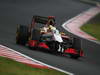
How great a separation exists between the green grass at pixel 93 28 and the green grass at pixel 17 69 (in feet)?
36.1

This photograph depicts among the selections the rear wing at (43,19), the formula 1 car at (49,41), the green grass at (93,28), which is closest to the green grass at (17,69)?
the formula 1 car at (49,41)

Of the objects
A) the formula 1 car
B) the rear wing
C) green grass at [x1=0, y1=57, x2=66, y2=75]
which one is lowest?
green grass at [x1=0, y1=57, x2=66, y2=75]

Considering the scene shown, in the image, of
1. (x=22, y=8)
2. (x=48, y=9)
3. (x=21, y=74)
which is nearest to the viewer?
(x=21, y=74)

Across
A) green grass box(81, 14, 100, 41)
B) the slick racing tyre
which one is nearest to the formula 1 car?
Answer: the slick racing tyre

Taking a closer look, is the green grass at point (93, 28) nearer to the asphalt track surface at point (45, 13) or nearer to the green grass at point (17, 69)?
the asphalt track surface at point (45, 13)

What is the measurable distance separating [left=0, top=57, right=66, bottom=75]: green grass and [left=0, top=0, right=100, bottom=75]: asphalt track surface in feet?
4.08

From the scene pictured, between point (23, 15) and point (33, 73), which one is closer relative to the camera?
point (33, 73)

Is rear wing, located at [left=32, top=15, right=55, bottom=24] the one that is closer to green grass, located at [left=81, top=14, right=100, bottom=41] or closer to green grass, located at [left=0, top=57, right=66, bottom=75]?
green grass, located at [left=0, top=57, right=66, bottom=75]

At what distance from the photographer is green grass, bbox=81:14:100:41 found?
23.1 metres

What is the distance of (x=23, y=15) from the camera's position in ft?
84.5

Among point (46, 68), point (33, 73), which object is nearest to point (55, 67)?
point (46, 68)

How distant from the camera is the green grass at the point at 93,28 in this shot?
23.1 m

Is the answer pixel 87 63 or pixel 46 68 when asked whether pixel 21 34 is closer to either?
pixel 87 63

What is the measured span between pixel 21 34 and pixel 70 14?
57.7 ft
